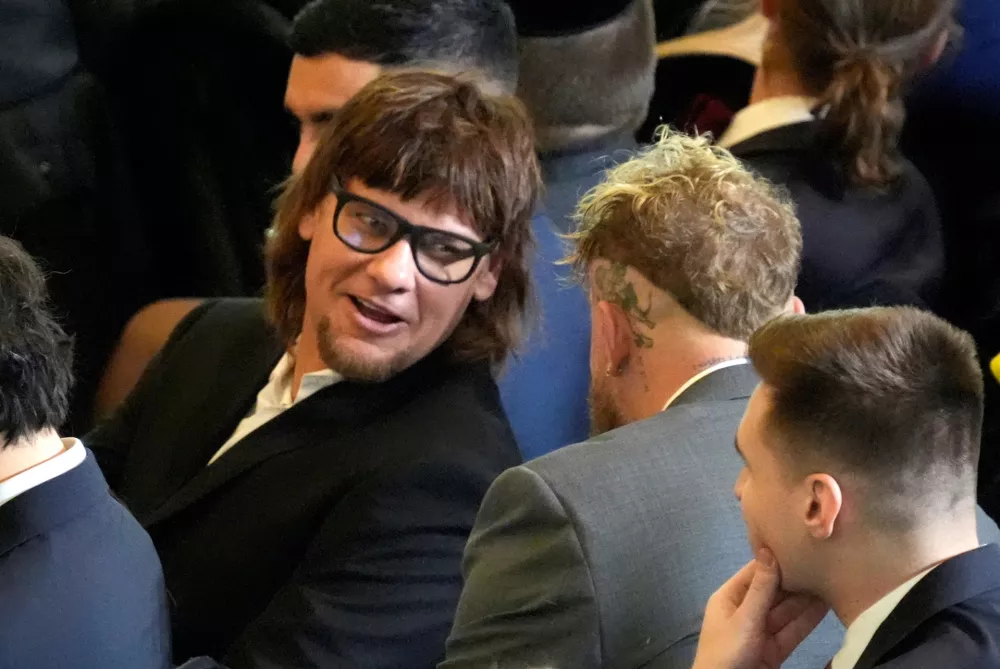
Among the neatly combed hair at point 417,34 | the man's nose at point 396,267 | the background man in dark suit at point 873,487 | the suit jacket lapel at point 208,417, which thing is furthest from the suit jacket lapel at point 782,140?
the background man in dark suit at point 873,487

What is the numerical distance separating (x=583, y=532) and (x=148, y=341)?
1332 mm

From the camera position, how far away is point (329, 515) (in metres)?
1.37

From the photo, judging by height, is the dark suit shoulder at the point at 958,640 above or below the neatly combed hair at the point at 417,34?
below

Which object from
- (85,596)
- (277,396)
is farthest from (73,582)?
(277,396)

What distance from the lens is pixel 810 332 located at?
966mm

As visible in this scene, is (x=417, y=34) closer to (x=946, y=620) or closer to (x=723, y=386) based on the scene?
(x=723, y=386)

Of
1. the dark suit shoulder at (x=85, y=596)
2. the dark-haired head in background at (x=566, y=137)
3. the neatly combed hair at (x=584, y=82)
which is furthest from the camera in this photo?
the neatly combed hair at (x=584, y=82)

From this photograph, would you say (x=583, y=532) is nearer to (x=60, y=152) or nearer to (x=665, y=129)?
(x=665, y=129)

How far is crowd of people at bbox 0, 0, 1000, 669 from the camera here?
3.15 feet

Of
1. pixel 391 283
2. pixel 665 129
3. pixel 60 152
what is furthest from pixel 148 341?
pixel 665 129

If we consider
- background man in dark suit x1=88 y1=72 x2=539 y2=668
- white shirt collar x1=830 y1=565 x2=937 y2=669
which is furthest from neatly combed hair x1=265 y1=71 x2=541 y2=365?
white shirt collar x1=830 y1=565 x2=937 y2=669

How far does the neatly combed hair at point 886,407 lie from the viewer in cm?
91

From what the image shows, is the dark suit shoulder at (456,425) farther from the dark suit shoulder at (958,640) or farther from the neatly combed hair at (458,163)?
the dark suit shoulder at (958,640)

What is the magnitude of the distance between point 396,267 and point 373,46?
1.89ft
